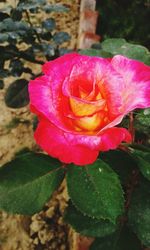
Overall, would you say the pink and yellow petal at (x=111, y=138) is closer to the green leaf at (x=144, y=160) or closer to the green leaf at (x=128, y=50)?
the green leaf at (x=144, y=160)

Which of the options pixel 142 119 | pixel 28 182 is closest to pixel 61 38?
pixel 142 119

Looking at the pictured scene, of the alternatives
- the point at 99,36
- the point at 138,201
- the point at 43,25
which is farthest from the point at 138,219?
the point at 99,36

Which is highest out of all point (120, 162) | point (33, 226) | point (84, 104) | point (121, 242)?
point (84, 104)

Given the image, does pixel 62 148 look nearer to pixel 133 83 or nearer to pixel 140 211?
pixel 133 83

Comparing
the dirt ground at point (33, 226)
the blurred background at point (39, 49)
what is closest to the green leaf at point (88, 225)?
the blurred background at point (39, 49)

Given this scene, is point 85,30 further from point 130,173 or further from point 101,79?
point 101,79

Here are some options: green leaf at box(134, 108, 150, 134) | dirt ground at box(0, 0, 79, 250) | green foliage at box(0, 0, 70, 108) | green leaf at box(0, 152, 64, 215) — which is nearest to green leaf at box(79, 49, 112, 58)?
green foliage at box(0, 0, 70, 108)
